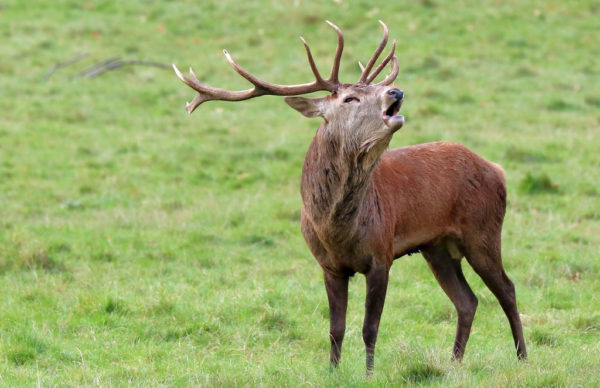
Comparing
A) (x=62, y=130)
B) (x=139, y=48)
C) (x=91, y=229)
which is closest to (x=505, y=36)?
(x=139, y=48)

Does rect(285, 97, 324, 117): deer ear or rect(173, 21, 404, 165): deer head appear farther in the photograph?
rect(285, 97, 324, 117): deer ear

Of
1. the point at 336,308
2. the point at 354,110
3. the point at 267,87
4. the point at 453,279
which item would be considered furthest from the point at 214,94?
the point at 453,279

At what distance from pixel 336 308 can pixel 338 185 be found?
33.3 inches

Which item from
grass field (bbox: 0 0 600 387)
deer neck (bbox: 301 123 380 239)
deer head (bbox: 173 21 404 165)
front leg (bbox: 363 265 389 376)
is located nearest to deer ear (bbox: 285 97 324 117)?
deer head (bbox: 173 21 404 165)

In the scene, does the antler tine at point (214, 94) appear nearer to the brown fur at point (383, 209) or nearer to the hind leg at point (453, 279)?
the brown fur at point (383, 209)

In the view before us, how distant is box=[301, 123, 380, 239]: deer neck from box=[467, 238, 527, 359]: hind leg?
106 centimetres

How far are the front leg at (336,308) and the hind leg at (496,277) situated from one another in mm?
983

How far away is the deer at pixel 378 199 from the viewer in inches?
217

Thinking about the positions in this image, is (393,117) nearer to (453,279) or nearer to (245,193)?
(453,279)

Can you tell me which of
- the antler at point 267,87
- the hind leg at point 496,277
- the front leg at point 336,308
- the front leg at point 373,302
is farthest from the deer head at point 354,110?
the hind leg at point 496,277

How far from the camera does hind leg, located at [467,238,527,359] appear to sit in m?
6.27

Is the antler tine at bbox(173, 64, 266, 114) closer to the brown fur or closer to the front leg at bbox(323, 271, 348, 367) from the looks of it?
the brown fur

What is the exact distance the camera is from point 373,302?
5.67 m

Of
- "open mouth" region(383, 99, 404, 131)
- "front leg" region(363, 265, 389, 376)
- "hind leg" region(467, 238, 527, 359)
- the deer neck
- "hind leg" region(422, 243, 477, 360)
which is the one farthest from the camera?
"hind leg" region(422, 243, 477, 360)
